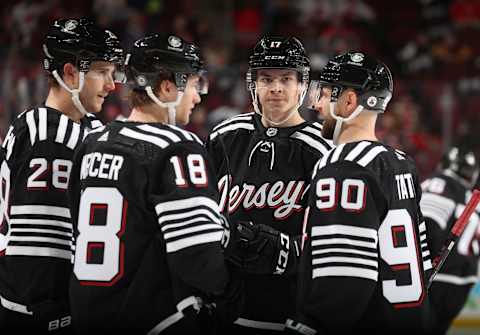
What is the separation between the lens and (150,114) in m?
2.75

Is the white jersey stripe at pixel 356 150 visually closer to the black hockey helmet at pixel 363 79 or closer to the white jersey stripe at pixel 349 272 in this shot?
the black hockey helmet at pixel 363 79

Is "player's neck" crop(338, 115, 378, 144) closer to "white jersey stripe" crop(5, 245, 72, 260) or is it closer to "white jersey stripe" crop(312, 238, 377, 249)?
"white jersey stripe" crop(312, 238, 377, 249)

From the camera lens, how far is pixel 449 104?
293 inches

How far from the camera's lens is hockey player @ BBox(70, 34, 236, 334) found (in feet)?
8.40

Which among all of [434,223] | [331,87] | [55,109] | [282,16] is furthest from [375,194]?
[282,16]

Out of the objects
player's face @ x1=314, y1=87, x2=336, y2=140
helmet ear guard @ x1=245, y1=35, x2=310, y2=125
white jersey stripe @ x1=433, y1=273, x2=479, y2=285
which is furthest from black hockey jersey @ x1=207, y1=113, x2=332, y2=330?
white jersey stripe @ x1=433, y1=273, x2=479, y2=285

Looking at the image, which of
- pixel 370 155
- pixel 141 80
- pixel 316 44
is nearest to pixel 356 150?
pixel 370 155

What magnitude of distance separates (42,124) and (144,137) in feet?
1.82

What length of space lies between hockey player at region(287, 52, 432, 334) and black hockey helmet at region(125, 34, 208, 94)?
546 millimetres

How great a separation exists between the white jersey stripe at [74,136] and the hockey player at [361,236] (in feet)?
2.77

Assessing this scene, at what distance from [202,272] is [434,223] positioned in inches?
107

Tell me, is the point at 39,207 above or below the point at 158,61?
below

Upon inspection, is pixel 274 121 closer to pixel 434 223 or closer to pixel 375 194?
pixel 375 194

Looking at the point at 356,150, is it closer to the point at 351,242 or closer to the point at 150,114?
the point at 351,242
